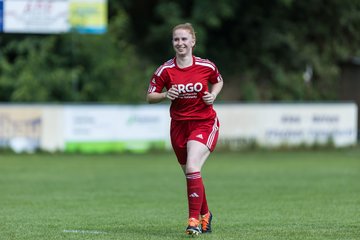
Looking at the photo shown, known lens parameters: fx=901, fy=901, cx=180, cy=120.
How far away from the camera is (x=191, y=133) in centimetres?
912

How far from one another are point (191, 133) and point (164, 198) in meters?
5.51

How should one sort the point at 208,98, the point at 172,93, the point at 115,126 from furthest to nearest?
1. the point at 115,126
2. the point at 208,98
3. the point at 172,93

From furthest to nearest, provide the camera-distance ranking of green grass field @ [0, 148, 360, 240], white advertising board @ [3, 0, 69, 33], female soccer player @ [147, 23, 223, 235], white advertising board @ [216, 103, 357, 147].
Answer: white advertising board @ [3, 0, 69, 33], white advertising board @ [216, 103, 357, 147], green grass field @ [0, 148, 360, 240], female soccer player @ [147, 23, 223, 235]

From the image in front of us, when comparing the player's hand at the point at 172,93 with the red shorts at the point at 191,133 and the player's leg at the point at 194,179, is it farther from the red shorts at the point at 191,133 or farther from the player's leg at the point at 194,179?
the player's leg at the point at 194,179

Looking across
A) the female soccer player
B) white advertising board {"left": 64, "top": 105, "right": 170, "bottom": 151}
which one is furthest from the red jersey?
white advertising board {"left": 64, "top": 105, "right": 170, "bottom": 151}

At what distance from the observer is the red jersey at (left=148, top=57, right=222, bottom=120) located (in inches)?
355

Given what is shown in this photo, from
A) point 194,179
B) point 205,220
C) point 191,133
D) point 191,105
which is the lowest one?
point 205,220

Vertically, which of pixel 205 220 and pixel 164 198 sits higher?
pixel 205 220

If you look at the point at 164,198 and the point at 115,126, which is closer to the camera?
the point at 164,198

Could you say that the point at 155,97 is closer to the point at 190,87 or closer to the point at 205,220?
the point at 190,87

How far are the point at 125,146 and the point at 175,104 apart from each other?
19943 millimetres

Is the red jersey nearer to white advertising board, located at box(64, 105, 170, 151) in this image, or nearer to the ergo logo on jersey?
the ergo logo on jersey

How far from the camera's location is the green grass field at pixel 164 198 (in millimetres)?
9414

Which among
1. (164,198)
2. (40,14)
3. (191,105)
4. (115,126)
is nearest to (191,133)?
(191,105)
